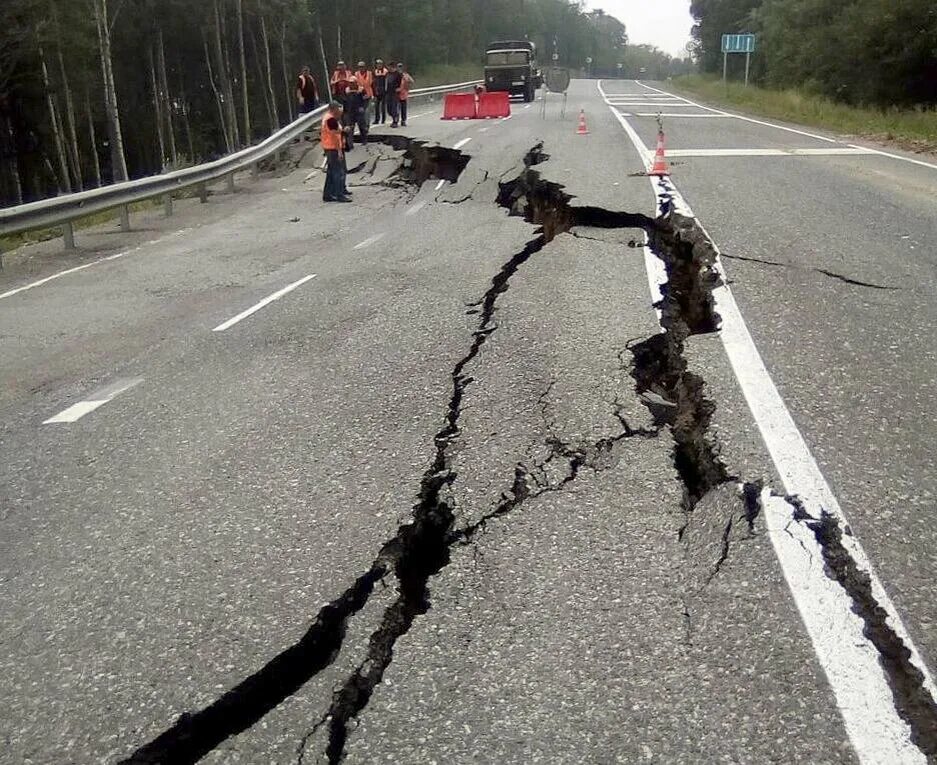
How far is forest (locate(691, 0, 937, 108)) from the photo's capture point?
84.4 ft

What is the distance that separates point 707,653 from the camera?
8.54 ft

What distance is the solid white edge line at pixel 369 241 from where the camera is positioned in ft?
33.8

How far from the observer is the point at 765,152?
15547 millimetres

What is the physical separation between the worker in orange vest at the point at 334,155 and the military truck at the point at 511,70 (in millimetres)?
24179

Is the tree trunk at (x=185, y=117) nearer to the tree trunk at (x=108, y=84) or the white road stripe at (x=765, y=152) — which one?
the tree trunk at (x=108, y=84)

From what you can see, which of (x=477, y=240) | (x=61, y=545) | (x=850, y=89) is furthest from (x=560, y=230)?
(x=850, y=89)

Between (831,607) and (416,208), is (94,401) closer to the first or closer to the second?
(831,607)

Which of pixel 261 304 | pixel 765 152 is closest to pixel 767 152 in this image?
pixel 765 152

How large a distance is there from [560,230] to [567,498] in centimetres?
625

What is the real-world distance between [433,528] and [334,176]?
1194 cm

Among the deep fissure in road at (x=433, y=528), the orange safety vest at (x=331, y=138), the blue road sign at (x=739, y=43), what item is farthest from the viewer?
the blue road sign at (x=739, y=43)

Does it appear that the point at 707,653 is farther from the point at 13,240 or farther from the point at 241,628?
the point at 13,240

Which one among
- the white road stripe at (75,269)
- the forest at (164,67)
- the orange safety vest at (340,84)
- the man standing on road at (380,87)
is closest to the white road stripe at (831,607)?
the white road stripe at (75,269)

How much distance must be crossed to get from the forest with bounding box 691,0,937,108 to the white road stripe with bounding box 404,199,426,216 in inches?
721
